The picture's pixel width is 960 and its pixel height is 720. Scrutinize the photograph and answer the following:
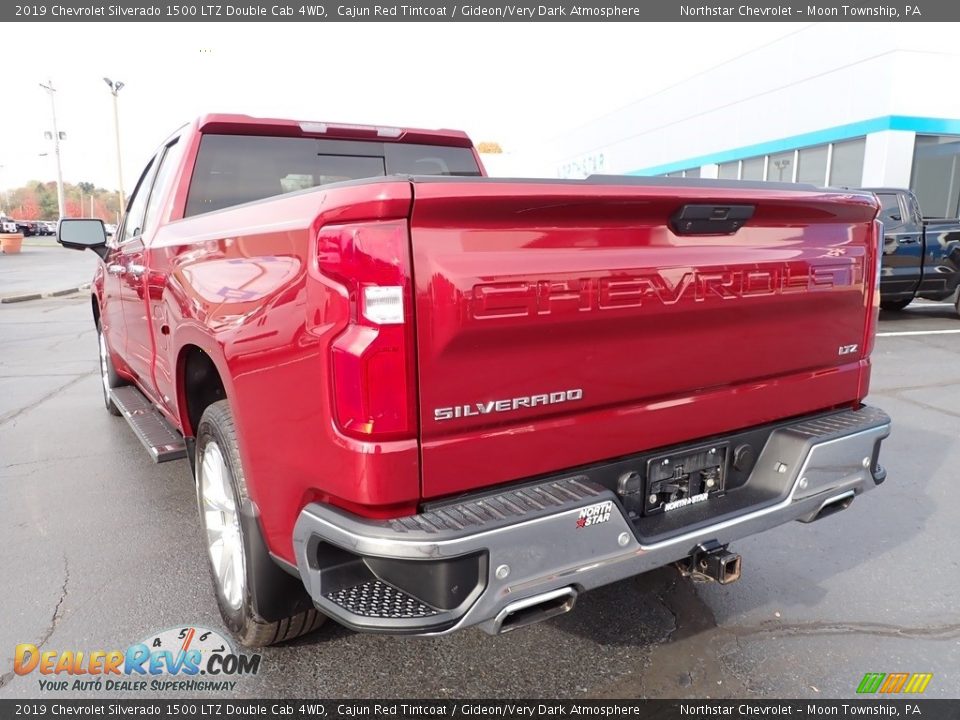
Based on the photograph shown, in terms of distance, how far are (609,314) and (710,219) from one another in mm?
487

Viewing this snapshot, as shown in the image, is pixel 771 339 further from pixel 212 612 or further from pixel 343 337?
pixel 212 612

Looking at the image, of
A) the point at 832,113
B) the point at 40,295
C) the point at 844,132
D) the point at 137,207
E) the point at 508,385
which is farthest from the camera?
the point at 832,113

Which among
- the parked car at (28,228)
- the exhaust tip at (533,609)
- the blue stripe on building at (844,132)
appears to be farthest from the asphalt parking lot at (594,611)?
the parked car at (28,228)

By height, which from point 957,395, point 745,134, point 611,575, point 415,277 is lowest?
point 957,395

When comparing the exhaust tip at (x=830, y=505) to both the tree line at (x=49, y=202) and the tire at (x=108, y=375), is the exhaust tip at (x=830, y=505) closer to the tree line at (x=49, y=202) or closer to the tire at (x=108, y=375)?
the tire at (x=108, y=375)

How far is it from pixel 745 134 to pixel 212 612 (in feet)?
74.6

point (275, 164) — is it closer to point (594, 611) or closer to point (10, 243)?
point (594, 611)

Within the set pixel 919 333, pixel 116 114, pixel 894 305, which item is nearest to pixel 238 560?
→ pixel 919 333

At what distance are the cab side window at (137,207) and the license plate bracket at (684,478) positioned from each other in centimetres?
334

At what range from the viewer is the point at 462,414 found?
1.88 metres

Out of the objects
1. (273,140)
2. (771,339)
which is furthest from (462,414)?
(273,140)

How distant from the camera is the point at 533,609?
1942 millimetres

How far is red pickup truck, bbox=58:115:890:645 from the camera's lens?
178 centimetres

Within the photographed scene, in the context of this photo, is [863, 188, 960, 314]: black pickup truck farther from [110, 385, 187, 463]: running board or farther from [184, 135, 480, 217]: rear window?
[110, 385, 187, 463]: running board
